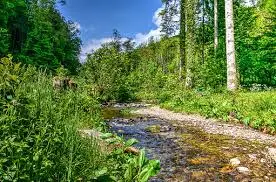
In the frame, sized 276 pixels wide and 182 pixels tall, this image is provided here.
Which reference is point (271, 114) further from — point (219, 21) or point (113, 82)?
point (219, 21)

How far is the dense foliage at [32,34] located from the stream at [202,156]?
34.8 meters

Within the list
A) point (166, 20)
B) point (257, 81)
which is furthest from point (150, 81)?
point (257, 81)

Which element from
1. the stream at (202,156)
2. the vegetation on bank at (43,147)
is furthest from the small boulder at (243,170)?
the vegetation on bank at (43,147)

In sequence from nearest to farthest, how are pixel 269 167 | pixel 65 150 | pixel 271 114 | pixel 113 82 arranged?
pixel 65 150, pixel 269 167, pixel 271 114, pixel 113 82

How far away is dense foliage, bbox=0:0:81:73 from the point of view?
45088 mm

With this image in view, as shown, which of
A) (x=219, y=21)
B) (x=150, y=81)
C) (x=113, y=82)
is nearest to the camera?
(x=113, y=82)

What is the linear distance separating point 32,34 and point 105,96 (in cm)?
3019

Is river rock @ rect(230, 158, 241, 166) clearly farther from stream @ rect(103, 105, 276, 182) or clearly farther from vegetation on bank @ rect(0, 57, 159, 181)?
vegetation on bank @ rect(0, 57, 159, 181)

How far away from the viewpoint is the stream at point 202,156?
18.8 ft

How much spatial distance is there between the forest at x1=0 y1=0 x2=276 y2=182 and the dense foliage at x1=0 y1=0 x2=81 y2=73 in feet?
0.59

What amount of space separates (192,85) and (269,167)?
80.3ft

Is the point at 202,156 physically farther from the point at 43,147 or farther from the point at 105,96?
the point at 105,96

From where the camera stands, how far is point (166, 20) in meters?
36.5

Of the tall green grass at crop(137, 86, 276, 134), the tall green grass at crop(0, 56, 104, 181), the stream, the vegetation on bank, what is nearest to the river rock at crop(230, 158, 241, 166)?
the stream
